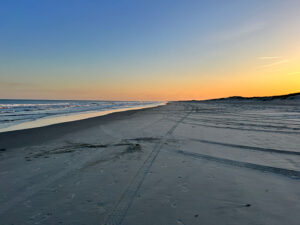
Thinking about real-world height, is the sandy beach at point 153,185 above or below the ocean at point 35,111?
below

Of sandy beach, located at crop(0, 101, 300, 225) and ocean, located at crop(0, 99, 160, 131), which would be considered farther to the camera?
ocean, located at crop(0, 99, 160, 131)

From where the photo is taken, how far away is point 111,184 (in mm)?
3680

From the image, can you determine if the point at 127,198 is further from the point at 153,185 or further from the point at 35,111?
the point at 35,111

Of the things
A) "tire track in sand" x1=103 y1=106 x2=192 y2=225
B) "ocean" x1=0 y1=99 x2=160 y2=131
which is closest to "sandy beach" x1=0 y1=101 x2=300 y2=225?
"tire track in sand" x1=103 y1=106 x2=192 y2=225

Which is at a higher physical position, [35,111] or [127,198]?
[35,111]

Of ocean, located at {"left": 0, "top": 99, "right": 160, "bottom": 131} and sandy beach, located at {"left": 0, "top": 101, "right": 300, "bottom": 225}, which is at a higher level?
ocean, located at {"left": 0, "top": 99, "right": 160, "bottom": 131}

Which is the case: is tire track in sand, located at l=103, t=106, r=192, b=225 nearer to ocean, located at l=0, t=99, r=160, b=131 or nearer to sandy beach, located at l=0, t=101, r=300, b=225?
sandy beach, located at l=0, t=101, r=300, b=225

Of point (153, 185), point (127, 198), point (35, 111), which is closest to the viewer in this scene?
point (127, 198)

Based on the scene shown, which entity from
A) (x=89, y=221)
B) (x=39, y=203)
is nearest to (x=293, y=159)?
(x=89, y=221)

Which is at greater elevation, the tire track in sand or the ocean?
the ocean

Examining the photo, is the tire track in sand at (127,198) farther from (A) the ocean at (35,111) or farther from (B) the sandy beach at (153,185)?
(A) the ocean at (35,111)

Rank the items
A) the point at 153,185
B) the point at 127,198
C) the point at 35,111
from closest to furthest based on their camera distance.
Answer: the point at 127,198, the point at 153,185, the point at 35,111

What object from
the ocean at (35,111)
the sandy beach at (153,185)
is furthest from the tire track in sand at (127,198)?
the ocean at (35,111)

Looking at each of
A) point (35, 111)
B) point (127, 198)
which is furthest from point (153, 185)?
point (35, 111)
